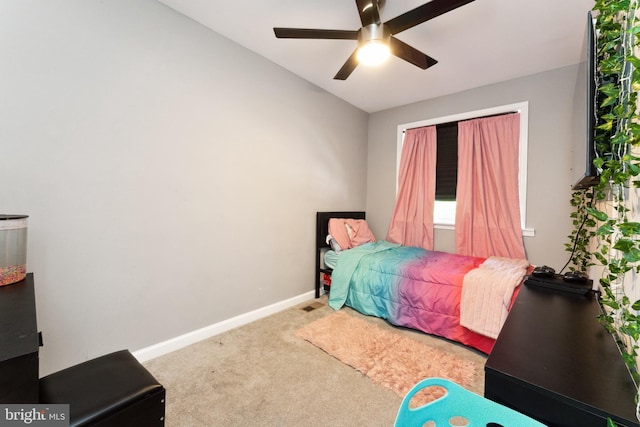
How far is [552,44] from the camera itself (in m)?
2.38

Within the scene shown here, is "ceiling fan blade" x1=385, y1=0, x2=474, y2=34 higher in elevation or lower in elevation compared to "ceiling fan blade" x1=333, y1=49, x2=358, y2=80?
higher

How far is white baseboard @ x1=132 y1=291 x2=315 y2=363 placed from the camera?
79.4 inches

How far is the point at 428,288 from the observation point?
8.15 ft

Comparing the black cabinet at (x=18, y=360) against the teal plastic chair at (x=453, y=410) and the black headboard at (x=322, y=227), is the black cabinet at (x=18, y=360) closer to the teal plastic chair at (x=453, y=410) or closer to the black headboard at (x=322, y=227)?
the teal plastic chair at (x=453, y=410)

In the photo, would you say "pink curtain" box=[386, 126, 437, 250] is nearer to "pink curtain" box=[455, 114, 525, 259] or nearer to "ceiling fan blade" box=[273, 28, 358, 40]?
"pink curtain" box=[455, 114, 525, 259]

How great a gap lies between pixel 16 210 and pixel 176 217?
84 centimetres

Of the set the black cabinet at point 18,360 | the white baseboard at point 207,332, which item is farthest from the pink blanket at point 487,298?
the black cabinet at point 18,360

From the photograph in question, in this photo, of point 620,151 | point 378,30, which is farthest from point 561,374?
point 378,30

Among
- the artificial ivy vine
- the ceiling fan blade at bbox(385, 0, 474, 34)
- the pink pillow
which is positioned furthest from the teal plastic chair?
the pink pillow

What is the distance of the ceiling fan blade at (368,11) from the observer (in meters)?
1.66

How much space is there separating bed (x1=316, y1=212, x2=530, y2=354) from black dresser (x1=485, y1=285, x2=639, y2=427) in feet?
3.41

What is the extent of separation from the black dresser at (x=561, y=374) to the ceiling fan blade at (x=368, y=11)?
6.20ft

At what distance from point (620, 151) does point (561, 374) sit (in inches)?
30.1

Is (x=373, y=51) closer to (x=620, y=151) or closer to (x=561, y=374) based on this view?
(x=620, y=151)
